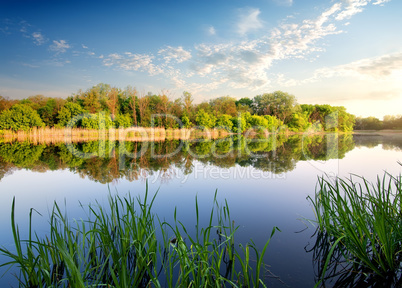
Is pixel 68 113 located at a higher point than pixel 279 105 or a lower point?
lower

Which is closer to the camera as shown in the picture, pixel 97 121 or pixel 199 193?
pixel 199 193

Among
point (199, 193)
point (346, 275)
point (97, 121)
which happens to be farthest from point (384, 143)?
point (97, 121)

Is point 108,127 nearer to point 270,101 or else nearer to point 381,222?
point 381,222

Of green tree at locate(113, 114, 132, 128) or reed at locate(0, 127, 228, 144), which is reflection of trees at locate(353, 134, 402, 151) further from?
green tree at locate(113, 114, 132, 128)

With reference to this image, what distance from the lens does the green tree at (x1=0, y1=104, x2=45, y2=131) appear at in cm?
2659

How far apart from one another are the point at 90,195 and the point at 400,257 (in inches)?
202

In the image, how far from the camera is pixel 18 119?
27234mm

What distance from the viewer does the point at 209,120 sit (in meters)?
40.1

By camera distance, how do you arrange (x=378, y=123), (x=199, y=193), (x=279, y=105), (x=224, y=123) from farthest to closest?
(x=378, y=123) → (x=279, y=105) → (x=224, y=123) → (x=199, y=193)

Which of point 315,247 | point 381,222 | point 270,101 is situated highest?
point 270,101

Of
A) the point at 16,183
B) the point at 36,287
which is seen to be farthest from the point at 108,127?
the point at 36,287

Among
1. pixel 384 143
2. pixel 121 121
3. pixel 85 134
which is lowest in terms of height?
pixel 384 143

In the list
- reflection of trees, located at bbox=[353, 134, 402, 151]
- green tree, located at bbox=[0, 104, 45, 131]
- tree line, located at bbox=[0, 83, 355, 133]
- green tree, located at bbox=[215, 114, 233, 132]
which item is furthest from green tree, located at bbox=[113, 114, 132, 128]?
reflection of trees, located at bbox=[353, 134, 402, 151]

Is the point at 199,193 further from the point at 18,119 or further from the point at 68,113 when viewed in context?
the point at 68,113
